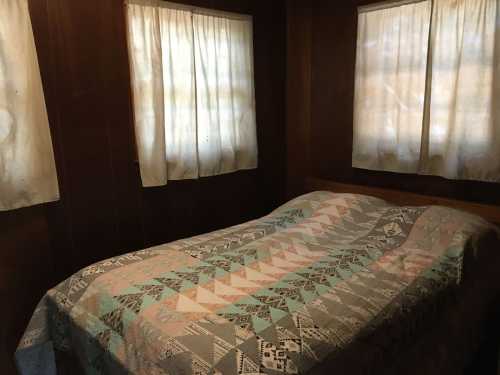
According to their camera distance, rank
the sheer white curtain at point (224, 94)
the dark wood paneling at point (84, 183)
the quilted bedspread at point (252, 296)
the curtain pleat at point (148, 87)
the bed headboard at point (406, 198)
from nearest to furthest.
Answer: the quilted bedspread at point (252, 296)
the dark wood paneling at point (84, 183)
the bed headboard at point (406, 198)
the curtain pleat at point (148, 87)
the sheer white curtain at point (224, 94)

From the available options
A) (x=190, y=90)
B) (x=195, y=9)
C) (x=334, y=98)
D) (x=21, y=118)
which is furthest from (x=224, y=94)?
(x=21, y=118)

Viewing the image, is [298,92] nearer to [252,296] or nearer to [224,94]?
[224,94]

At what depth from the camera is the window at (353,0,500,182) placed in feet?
6.99

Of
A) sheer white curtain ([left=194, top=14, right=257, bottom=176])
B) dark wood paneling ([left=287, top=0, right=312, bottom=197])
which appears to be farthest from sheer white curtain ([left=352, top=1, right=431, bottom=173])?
Answer: sheer white curtain ([left=194, top=14, right=257, bottom=176])

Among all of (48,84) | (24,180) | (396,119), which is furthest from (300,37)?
(24,180)

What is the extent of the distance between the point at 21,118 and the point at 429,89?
231 centimetres

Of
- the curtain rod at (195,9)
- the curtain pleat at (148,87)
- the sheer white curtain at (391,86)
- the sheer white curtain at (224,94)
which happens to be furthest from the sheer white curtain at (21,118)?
the sheer white curtain at (391,86)

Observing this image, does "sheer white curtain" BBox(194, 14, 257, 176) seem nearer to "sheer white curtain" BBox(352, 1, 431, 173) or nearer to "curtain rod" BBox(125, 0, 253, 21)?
"curtain rod" BBox(125, 0, 253, 21)

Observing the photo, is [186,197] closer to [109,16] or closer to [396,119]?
[109,16]

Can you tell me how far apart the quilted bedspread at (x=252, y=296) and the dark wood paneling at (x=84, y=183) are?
53 cm

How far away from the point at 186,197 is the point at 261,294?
140 centimetres

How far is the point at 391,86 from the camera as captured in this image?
98.9 inches

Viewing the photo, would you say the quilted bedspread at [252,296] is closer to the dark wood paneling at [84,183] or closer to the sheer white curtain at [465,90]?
the sheer white curtain at [465,90]

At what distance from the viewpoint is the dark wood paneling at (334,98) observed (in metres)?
2.70
